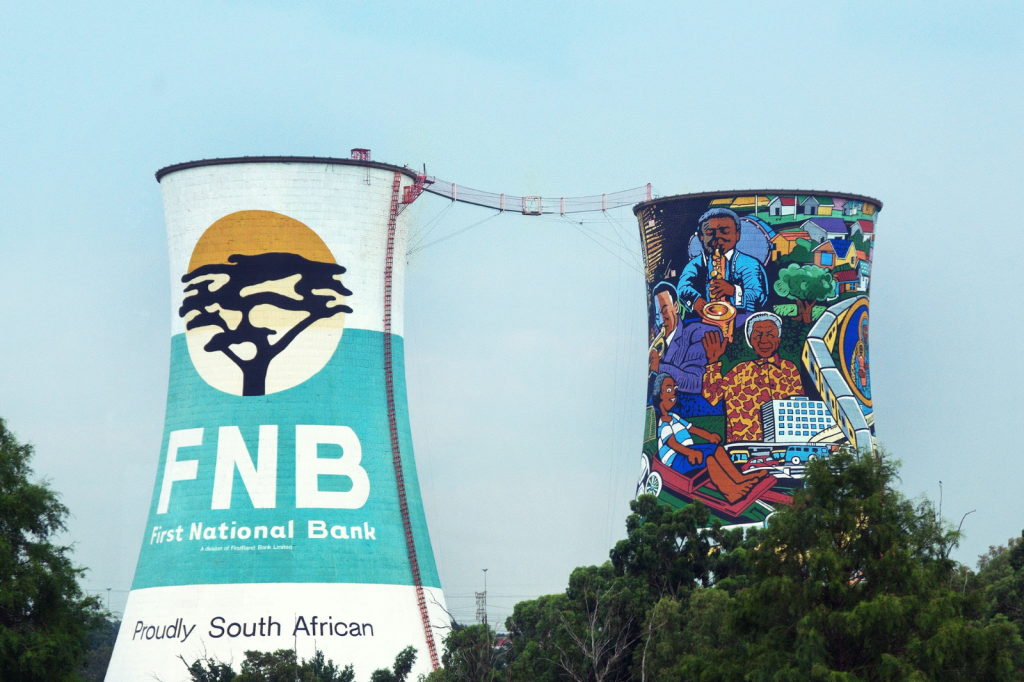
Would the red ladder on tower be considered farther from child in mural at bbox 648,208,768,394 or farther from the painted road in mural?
child in mural at bbox 648,208,768,394

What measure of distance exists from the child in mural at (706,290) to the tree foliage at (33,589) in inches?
724

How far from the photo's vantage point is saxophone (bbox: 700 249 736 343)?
44.0 meters

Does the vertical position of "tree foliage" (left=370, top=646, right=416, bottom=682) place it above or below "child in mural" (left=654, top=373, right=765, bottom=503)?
below

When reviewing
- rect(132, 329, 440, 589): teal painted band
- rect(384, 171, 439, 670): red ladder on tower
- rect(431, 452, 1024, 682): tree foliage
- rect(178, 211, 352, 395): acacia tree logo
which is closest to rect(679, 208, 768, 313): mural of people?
rect(384, 171, 439, 670): red ladder on tower

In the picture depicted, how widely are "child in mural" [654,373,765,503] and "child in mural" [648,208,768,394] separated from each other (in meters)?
0.63

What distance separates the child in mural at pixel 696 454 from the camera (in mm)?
44156

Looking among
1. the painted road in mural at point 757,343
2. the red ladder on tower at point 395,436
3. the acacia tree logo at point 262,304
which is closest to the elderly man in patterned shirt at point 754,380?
the painted road in mural at point 757,343

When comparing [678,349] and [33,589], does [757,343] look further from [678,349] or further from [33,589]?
[33,589]

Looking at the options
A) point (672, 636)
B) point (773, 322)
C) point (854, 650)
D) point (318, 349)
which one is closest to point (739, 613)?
point (854, 650)

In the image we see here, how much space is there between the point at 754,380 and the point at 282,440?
13.0 m

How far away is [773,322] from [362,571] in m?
13.2

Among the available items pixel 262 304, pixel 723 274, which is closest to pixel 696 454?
pixel 723 274

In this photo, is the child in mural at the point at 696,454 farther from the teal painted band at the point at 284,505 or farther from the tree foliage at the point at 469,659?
the tree foliage at the point at 469,659

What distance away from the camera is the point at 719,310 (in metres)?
44.1
